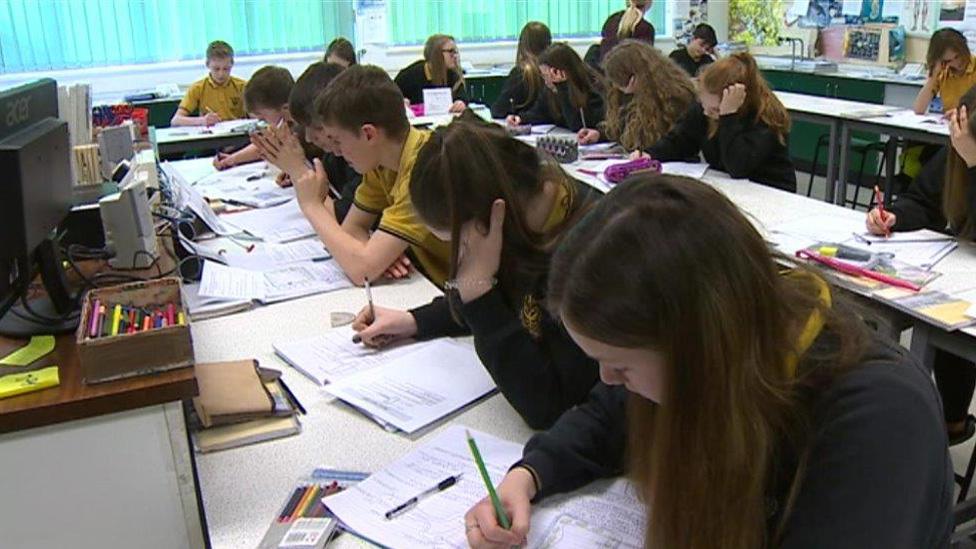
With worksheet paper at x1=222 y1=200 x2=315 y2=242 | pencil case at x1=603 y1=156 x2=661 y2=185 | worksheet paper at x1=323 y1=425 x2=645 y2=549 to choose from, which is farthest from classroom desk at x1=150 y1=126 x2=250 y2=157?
worksheet paper at x1=323 y1=425 x2=645 y2=549

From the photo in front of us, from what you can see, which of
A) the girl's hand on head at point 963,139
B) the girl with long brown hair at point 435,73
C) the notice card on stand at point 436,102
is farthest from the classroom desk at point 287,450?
the girl with long brown hair at point 435,73

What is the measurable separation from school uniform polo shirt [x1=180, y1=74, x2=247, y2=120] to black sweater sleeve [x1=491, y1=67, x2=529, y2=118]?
1698 mm

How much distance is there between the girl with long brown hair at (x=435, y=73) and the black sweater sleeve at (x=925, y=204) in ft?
11.8

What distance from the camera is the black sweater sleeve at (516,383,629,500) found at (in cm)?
116

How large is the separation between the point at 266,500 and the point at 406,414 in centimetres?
29

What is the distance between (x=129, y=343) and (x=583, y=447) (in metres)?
0.66

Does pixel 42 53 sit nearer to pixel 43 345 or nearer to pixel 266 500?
pixel 43 345

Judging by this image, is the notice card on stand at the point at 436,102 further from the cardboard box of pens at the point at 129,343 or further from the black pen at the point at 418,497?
the black pen at the point at 418,497

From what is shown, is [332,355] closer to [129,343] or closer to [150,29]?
[129,343]

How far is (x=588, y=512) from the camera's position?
1136mm

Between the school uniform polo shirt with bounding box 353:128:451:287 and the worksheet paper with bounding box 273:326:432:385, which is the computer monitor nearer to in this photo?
the worksheet paper with bounding box 273:326:432:385

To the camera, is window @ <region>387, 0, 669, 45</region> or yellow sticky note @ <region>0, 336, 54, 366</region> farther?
window @ <region>387, 0, 669, 45</region>

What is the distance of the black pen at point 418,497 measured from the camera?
115 cm

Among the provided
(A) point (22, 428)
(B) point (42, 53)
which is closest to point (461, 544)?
(A) point (22, 428)
